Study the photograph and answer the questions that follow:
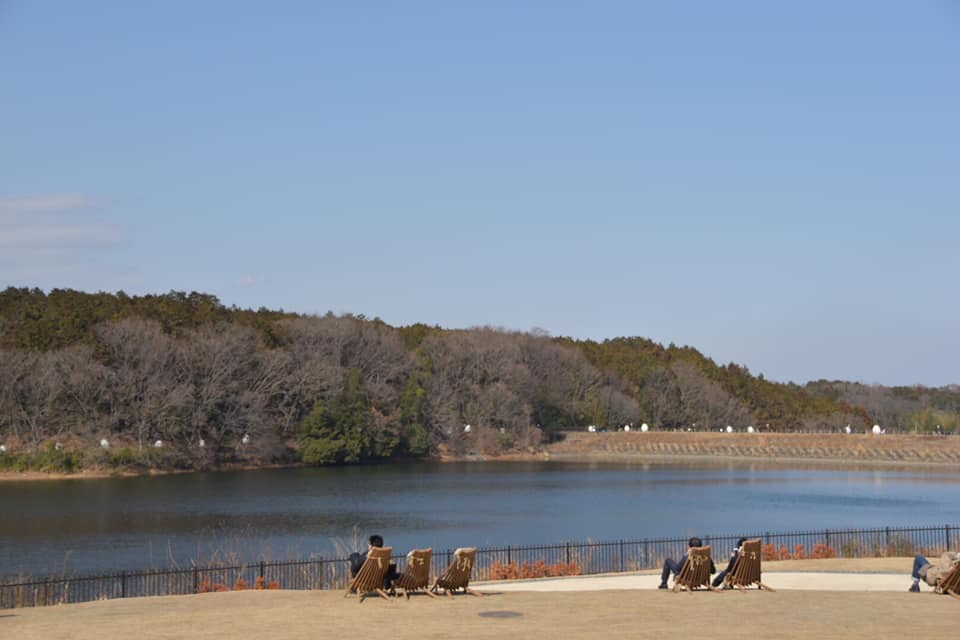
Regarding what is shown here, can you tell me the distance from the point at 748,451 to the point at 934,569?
323 ft

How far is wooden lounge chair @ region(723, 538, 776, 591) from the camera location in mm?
21994

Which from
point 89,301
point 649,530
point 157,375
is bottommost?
point 649,530

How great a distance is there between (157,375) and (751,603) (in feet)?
261

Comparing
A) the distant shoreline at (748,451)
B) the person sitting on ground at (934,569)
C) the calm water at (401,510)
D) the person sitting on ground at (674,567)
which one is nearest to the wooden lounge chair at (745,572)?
the person sitting on ground at (674,567)

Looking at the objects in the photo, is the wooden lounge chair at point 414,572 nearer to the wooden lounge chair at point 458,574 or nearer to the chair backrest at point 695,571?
the wooden lounge chair at point 458,574

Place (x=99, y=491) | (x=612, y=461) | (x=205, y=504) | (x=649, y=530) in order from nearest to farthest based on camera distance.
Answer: (x=649, y=530) → (x=205, y=504) → (x=99, y=491) → (x=612, y=461)

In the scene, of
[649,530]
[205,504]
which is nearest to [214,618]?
[649,530]

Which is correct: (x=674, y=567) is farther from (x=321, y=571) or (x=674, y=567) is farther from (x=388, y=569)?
(x=321, y=571)

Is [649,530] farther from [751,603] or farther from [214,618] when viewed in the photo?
[214,618]

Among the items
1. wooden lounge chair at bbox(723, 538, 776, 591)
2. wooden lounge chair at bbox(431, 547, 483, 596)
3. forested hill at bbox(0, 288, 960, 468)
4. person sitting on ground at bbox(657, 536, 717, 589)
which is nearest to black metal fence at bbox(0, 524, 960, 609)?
wooden lounge chair at bbox(431, 547, 483, 596)

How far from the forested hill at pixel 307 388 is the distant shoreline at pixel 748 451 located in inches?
147

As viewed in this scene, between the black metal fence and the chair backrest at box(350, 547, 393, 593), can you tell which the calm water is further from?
the chair backrest at box(350, 547, 393, 593)

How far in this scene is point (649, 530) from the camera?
4775 cm

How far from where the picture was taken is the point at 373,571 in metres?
20.2
